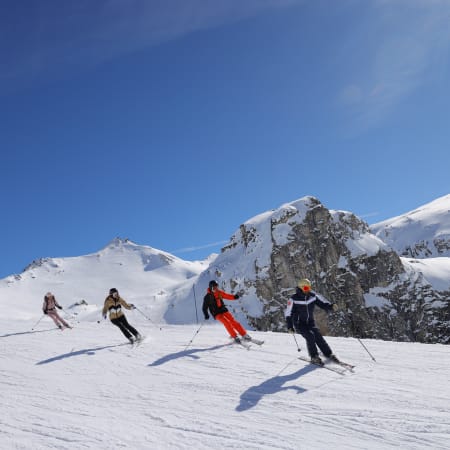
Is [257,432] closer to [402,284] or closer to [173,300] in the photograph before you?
[173,300]

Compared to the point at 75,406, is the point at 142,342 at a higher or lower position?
higher

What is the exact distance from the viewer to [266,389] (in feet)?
24.4

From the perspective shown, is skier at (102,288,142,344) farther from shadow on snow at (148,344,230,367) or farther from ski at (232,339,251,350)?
ski at (232,339,251,350)

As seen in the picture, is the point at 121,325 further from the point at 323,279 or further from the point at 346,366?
the point at 323,279

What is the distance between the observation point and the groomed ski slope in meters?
5.48

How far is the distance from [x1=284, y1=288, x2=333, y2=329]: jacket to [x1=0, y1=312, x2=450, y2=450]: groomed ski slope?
3.19 ft

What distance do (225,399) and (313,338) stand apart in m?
3.01

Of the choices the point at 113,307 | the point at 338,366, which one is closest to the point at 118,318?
the point at 113,307

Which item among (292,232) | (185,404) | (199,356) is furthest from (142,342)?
(292,232)

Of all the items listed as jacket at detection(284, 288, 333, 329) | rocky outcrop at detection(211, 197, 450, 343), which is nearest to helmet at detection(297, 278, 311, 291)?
jacket at detection(284, 288, 333, 329)

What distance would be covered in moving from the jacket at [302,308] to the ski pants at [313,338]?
0.22ft

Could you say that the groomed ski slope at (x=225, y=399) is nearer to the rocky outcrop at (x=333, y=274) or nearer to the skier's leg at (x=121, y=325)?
the skier's leg at (x=121, y=325)

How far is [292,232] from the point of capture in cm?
10425

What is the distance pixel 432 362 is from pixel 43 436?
7999mm
